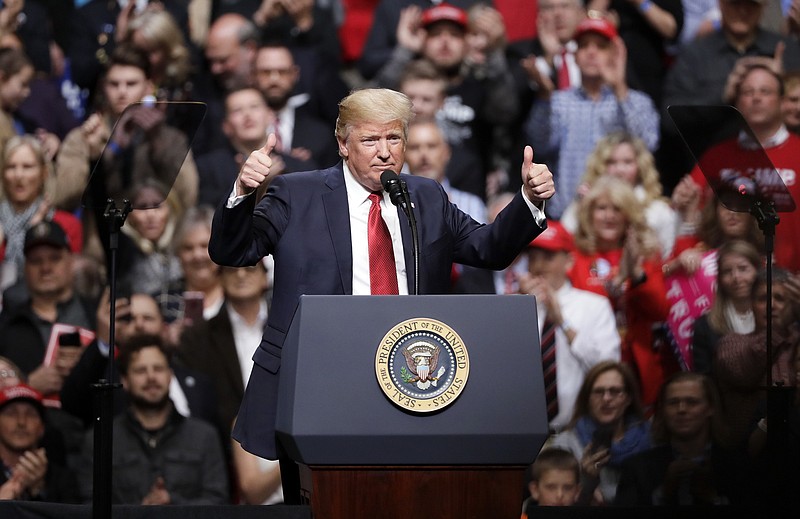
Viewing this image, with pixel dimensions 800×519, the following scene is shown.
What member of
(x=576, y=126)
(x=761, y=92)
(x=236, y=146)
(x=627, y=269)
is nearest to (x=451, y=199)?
(x=576, y=126)

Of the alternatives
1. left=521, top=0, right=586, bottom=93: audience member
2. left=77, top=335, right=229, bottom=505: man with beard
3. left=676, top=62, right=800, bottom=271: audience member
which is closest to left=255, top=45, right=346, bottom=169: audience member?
left=521, top=0, right=586, bottom=93: audience member

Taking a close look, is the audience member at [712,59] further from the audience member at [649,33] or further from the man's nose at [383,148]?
the man's nose at [383,148]

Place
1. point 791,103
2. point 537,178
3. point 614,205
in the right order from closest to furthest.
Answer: point 537,178, point 614,205, point 791,103

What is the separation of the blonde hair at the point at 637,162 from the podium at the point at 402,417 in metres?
3.25

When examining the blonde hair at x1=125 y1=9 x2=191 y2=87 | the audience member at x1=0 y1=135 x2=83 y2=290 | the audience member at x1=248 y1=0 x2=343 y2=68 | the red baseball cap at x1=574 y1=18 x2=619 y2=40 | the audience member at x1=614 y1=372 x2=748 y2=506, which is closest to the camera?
the audience member at x1=614 y1=372 x2=748 y2=506

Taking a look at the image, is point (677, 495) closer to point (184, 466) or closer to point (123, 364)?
point (184, 466)

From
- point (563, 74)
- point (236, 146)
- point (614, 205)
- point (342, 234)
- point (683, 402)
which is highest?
point (563, 74)

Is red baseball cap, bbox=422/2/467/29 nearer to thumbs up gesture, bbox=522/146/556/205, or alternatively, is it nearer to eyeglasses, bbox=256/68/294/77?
eyeglasses, bbox=256/68/294/77

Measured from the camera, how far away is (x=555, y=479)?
16.8 ft

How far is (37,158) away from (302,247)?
3166mm

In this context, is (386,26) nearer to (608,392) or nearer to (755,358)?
(608,392)

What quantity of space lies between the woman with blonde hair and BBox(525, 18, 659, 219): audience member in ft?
0.83

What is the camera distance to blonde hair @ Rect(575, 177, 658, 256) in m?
5.72

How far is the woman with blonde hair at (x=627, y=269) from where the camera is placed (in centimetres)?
549
